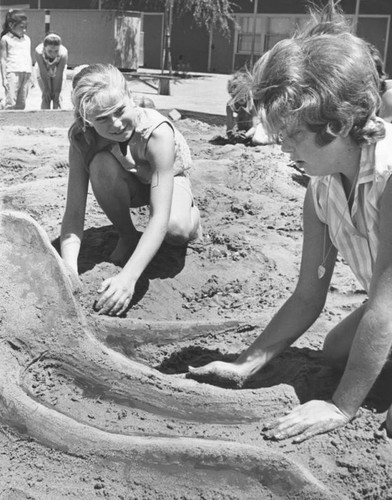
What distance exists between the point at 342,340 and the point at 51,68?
836 cm

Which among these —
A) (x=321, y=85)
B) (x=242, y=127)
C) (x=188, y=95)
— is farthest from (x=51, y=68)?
(x=321, y=85)

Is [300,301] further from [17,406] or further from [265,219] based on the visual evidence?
[265,219]

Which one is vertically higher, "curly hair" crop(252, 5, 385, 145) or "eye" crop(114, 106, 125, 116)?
"curly hair" crop(252, 5, 385, 145)

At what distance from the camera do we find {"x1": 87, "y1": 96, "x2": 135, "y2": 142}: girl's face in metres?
3.01

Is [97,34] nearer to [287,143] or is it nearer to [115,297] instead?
[115,297]

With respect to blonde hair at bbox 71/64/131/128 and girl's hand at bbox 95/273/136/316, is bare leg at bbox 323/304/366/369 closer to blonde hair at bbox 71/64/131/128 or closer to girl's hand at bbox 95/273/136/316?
girl's hand at bbox 95/273/136/316

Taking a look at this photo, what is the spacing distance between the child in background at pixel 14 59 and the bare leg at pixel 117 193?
6764 mm

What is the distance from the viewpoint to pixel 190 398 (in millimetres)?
2256

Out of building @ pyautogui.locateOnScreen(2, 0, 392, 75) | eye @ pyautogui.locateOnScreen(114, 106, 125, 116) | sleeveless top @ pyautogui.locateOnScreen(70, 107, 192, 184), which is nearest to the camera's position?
eye @ pyautogui.locateOnScreen(114, 106, 125, 116)

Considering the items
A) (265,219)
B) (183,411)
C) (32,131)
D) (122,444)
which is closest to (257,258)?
(265,219)

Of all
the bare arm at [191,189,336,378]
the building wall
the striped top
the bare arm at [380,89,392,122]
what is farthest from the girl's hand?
the building wall

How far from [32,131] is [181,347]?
219 inches

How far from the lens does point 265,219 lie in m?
4.59

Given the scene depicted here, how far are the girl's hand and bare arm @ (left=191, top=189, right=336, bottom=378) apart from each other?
2.20 ft
